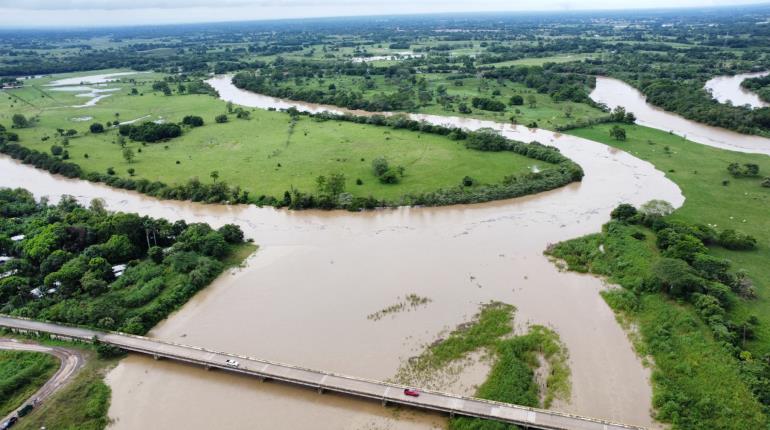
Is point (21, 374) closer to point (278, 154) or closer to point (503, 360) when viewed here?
point (503, 360)

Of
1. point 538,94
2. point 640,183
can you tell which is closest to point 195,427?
point 640,183

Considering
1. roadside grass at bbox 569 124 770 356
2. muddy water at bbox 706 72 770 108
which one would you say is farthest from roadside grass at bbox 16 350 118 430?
muddy water at bbox 706 72 770 108

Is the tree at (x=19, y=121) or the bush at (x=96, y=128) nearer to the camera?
the bush at (x=96, y=128)

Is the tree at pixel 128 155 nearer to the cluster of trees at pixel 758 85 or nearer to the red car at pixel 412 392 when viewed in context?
the red car at pixel 412 392

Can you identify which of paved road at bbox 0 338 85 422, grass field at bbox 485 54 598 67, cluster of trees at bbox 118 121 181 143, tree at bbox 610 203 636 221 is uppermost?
grass field at bbox 485 54 598 67

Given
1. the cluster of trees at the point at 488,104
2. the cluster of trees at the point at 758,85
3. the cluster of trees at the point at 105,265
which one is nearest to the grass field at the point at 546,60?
the cluster of trees at the point at 758,85

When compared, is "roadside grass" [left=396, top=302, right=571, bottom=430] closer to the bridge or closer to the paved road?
the bridge

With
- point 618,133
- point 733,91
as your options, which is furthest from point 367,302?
point 733,91
